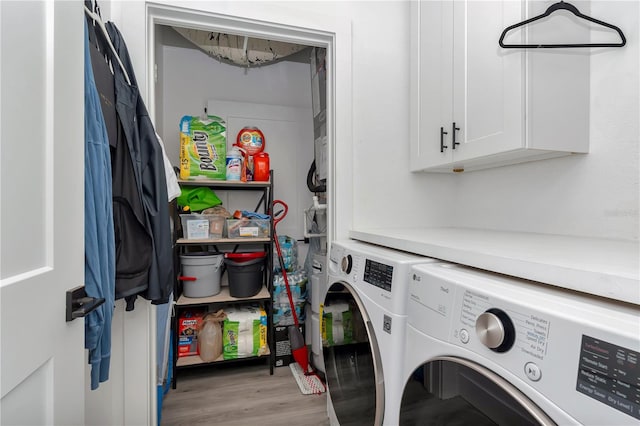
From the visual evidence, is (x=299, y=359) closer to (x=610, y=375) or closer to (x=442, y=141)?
(x=442, y=141)

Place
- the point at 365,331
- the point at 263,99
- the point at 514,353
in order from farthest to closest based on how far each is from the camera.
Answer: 1. the point at 263,99
2. the point at 365,331
3. the point at 514,353

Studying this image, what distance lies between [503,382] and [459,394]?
145 mm

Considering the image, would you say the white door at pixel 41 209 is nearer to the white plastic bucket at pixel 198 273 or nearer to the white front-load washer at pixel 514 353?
the white front-load washer at pixel 514 353

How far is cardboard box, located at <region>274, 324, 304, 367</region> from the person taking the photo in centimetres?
223

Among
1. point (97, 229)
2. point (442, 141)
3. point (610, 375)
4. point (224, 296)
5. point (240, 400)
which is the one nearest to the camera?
point (610, 375)

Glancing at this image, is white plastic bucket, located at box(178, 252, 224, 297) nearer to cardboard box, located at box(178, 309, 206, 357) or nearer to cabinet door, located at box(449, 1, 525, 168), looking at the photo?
cardboard box, located at box(178, 309, 206, 357)

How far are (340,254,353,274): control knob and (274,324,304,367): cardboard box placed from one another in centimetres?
128

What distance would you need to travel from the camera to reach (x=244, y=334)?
84.3 inches

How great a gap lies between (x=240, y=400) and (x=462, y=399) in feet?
5.26

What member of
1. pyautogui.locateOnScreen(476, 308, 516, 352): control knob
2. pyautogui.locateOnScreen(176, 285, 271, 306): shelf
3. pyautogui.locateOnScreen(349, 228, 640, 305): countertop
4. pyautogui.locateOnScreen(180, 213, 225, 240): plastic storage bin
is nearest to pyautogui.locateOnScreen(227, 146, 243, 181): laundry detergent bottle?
pyautogui.locateOnScreen(180, 213, 225, 240): plastic storage bin

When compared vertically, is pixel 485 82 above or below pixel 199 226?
above

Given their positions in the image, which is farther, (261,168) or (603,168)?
(261,168)

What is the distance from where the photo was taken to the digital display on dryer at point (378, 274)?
91cm

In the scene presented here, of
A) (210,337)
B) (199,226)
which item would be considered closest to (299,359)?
(210,337)
